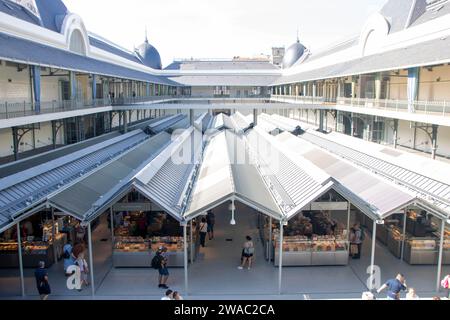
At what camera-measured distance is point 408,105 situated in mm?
18953

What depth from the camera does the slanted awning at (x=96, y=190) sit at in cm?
1125

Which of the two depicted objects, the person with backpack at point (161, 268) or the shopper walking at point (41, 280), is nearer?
the shopper walking at point (41, 280)

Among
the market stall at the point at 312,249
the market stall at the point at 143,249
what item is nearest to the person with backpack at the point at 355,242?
the market stall at the point at 312,249

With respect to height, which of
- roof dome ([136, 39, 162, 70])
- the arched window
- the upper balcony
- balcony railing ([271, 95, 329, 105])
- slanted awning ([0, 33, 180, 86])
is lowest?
the upper balcony

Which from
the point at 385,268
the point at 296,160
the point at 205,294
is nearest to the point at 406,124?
the point at 296,160

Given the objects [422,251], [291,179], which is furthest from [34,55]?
[422,251]

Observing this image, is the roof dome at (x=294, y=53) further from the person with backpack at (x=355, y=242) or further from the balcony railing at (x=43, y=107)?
the person with backpack at (x=355, y=242)

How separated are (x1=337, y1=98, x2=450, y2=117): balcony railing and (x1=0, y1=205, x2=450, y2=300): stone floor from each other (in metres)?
6.46

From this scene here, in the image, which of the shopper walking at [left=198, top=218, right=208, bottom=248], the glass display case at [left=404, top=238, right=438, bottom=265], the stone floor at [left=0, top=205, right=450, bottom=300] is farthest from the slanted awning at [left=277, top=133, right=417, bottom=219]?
the shopper walking at [left=198, top=218, right=208, bottom=248]

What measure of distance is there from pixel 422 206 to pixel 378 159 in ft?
26.1

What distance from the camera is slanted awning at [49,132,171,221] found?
11.2m

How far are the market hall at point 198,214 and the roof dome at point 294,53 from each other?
45.1 metres

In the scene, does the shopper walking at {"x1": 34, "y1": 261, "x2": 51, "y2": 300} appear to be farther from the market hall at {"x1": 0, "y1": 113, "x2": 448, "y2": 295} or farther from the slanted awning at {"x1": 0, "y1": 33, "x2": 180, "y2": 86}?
the slanted awning at {"x1": 0, "y1": 33, "x2": 180, "y2": 86}

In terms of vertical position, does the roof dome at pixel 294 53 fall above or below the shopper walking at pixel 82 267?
above
